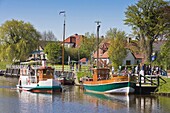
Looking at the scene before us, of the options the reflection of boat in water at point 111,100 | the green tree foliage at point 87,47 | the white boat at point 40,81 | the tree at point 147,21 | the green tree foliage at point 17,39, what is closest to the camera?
the reflection of boat in water at point 111,100

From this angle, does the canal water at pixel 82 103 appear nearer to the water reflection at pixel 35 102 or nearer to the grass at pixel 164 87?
the water reflection at pixel 35 102

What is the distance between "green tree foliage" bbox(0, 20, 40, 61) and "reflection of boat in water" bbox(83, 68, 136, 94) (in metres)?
47.2

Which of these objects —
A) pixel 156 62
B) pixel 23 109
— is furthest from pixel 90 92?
pixel 156 62

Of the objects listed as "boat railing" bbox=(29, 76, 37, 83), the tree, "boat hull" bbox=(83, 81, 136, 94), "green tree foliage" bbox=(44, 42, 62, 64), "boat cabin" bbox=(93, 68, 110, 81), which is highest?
the tree

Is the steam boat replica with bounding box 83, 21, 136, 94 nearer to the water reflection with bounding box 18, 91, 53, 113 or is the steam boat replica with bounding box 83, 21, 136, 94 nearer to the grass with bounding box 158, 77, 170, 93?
the grass with bounding box 158, 77, 170, 93

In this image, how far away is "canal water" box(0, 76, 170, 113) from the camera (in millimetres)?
31766

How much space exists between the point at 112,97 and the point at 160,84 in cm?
548

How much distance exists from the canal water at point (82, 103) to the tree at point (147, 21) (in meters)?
25.3

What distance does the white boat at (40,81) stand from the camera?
44531 mm

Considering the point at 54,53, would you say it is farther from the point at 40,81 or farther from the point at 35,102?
the point at 35,102

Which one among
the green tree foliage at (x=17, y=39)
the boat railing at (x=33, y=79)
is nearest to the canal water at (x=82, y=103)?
the boat railing at (x=33, y=79)

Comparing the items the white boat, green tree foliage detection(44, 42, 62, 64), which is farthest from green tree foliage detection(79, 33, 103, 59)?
the white boat

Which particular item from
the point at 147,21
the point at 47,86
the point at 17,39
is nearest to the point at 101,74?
the point at 47,86

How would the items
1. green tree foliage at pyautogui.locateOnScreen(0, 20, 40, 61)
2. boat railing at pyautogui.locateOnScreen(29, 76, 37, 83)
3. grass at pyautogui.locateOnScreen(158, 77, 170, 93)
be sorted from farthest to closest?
green tree foliage at pyautogui.locateOnScreen(0, 20, 40, 61) → boat railing at pyautogui.locateOnScreen(29, 76, 37, 83) → grass at pyautogui.locateOnScreen(158, 77, 170, 93)
